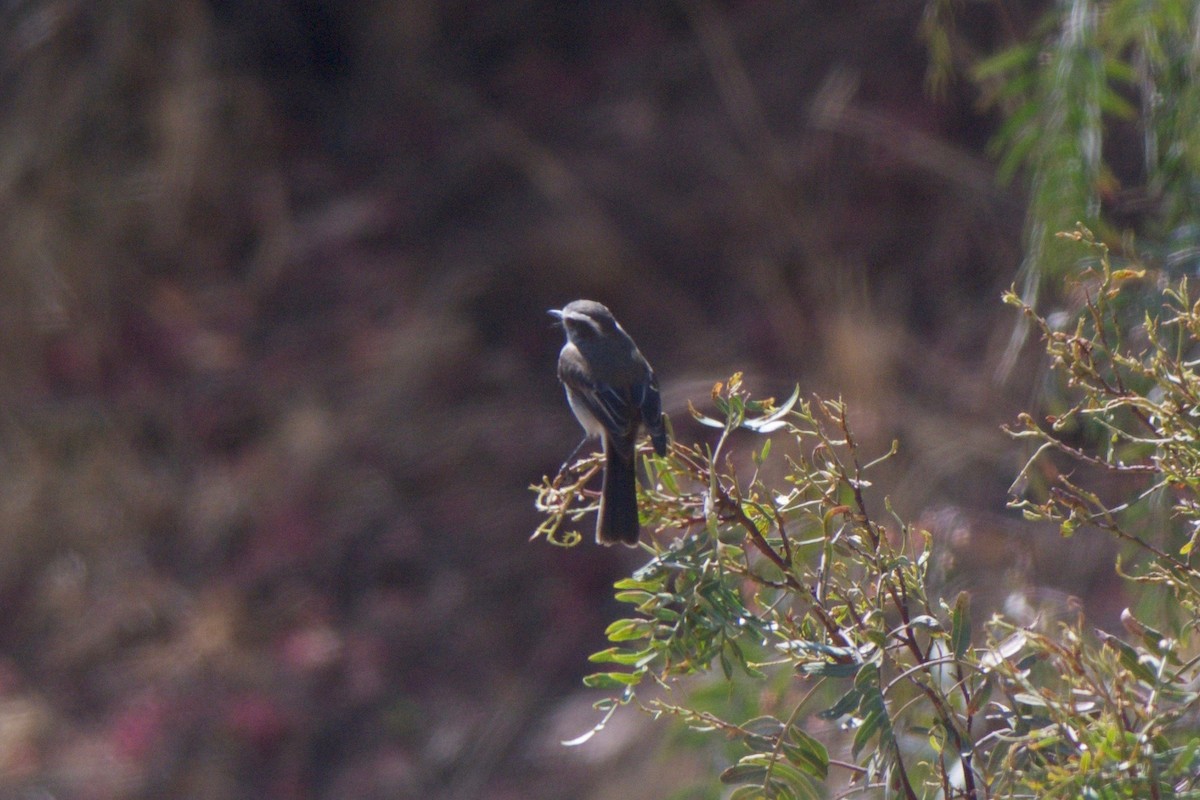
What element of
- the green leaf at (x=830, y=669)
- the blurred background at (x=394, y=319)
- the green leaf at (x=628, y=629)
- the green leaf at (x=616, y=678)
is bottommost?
the green leaf at (x=830, y=669)

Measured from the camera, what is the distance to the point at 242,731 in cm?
758

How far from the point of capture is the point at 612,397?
3.36 metres

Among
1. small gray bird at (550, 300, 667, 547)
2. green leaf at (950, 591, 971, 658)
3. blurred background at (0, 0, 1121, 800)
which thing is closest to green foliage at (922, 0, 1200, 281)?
small gray bird at (550, 300, 667, 547)

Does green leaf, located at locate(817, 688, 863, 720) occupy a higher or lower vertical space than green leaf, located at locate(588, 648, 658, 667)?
lower

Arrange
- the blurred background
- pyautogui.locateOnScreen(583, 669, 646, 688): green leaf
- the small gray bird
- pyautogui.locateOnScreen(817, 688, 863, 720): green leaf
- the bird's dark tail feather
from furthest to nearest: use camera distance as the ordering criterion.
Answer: the blurred background
the small gray bird
the bird's dark tail feather
pyautogui.locateOnScreen(583, 669, 646, 688): green leaf
pyautogui.locateOnScreen(817, 688, 863, 720): green leaf

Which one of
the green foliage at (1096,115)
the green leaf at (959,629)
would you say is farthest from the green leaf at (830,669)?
the green foliage at (1096,115)

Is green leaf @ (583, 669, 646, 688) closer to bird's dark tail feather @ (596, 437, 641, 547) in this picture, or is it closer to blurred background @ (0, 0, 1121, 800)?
bird's dark tail feather @ (596, 437, 641, 547)

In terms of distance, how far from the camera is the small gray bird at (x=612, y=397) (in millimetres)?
2604

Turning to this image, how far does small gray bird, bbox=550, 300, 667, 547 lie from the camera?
2604mm

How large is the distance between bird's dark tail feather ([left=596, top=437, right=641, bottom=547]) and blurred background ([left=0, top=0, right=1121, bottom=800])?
12.6 feet

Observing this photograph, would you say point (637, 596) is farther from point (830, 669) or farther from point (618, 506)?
point (618, 506)

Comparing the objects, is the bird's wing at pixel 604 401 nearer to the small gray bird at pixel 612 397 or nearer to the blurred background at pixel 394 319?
the small gray bird at pixel 612 397

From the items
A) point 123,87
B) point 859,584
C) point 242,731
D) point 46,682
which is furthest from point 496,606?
point 859,584

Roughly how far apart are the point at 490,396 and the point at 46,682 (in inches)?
118
